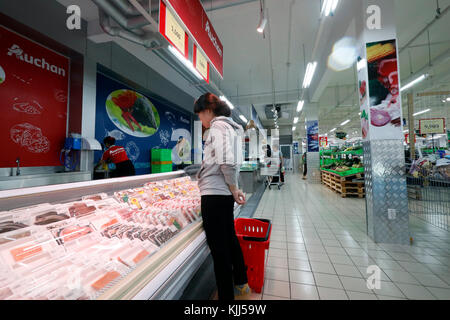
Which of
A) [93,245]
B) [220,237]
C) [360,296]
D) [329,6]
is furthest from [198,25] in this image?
[360,296]

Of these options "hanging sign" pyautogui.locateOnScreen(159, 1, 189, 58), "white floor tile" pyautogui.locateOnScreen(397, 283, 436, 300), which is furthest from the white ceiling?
"white floor tile" pyautogui.locateOnScreen(397, 283, 436, 300)

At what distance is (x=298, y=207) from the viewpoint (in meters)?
5.41

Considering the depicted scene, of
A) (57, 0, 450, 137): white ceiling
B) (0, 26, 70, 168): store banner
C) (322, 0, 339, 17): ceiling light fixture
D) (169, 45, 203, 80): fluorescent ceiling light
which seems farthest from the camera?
(57, 0, 450, 137): white ceiling

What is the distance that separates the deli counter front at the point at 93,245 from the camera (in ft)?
2.95

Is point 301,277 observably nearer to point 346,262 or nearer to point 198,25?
point 346,262

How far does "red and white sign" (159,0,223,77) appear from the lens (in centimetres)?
245

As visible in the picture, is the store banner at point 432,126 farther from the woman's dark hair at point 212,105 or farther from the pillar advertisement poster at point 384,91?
the woman's dark hair at point 212,105

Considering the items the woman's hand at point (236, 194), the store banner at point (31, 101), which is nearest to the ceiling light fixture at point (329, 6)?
the woman's hand at point (236, 194)

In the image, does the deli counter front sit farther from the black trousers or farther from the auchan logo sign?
the auchan logo sign

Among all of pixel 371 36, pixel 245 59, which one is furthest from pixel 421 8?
pixel 245 59

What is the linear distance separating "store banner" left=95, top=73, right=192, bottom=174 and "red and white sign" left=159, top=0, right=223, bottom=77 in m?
3.42

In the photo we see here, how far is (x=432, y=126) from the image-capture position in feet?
22.8
